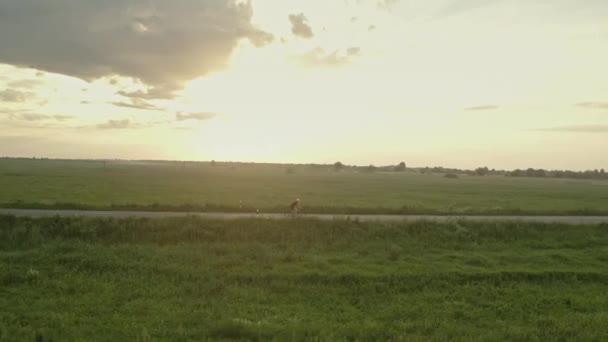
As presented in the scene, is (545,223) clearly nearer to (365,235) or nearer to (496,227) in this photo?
(496,227)

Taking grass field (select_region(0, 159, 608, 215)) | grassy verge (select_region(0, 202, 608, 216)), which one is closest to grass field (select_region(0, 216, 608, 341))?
grassy verge (select_region(0, 202, 608, 216))

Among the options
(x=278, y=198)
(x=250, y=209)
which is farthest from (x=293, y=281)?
(x=278, y=198)

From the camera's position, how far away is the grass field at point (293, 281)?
11016 mm

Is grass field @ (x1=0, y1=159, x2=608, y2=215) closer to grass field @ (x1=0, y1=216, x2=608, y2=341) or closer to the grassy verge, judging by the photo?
the grassy verge

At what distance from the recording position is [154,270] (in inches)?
625

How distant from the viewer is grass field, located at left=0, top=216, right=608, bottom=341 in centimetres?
1102

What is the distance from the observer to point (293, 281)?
49.4ft

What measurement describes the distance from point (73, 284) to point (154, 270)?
99.5 inches

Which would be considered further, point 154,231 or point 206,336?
point 154,231

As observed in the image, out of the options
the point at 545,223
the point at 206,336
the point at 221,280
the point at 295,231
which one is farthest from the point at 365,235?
the point at 206,336

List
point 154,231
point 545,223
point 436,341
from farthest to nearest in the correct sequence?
point 545,223, point 154,231, point 436,341

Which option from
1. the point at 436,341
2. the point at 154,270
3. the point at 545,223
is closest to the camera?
the point at 436,341

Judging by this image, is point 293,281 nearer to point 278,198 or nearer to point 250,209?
point 250,209

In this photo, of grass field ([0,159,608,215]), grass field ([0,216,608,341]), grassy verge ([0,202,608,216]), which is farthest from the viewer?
grass field ([0,159,608,215])
